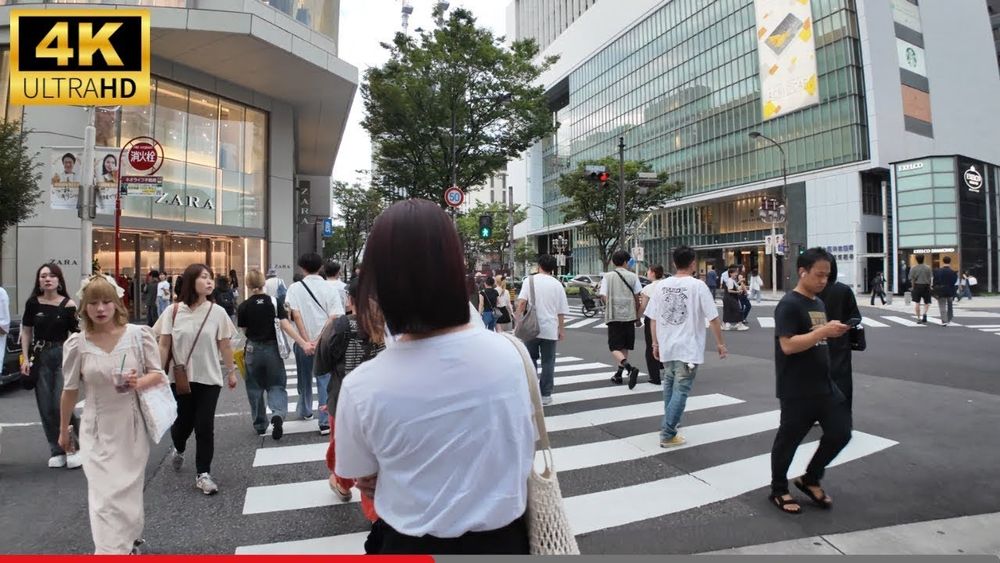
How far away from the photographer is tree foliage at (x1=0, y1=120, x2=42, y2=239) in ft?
43.2

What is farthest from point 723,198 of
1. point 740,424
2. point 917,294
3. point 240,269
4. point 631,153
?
point 740,424

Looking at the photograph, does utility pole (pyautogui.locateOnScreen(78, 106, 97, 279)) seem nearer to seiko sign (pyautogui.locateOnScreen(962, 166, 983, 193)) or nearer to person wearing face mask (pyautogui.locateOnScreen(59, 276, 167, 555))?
person wearing face mask (pyautogui.locateOnScreen(59, 276, 167, 555))

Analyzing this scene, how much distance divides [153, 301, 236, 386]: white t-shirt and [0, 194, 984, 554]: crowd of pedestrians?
0.01 metres

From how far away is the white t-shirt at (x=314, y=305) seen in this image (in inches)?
245

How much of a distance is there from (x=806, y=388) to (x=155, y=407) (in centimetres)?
418

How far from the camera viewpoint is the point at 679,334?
5.29 metres

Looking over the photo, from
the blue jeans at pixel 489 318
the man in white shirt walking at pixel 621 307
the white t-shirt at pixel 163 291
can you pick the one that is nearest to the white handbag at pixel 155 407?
the man in white shirt walking at pixel 621 307

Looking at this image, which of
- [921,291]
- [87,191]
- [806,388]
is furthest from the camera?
[921,291]

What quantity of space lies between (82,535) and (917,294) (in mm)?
19107

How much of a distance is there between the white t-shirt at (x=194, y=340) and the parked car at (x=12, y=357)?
17.1ft

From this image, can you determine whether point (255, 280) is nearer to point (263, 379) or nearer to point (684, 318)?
point (263, 379)

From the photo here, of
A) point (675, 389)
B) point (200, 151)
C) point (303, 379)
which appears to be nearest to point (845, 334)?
point (675, 389)

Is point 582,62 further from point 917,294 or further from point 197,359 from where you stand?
point 197,359

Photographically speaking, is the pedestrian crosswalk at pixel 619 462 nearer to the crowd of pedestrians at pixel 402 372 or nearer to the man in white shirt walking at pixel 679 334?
the crowd of pedestrians at pixel 402 372
